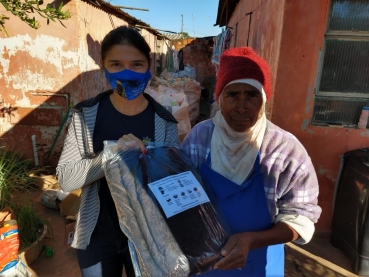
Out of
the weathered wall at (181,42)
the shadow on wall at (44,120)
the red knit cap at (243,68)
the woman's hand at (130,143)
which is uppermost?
the weathered wall at (181,42)

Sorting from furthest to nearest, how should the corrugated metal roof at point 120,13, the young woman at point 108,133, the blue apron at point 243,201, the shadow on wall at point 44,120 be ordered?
the corrugated metal roof at point 120,13, the shadow on wall at point 44,120, the young woman at point 108,133, the blue apron at point 243,201

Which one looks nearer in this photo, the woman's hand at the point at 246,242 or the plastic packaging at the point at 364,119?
the woman's hand at the point at 246,242

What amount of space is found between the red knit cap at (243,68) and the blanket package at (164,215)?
1.50 ft

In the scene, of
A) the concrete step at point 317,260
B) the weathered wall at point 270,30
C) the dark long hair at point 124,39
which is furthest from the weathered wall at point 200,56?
the dark long hair at point 124,39

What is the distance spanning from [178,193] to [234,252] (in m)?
0.29

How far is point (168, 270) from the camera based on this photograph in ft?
2.81

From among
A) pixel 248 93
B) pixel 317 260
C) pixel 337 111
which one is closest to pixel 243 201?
pixel 248 93

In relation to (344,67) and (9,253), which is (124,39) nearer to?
(9,253)

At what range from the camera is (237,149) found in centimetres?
114

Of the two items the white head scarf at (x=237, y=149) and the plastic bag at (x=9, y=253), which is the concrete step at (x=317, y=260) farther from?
the plastic bag at (x=9, y=253)

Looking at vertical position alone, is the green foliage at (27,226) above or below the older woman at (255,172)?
below

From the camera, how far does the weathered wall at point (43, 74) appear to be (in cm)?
401

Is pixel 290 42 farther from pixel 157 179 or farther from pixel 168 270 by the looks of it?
pixel 168 270

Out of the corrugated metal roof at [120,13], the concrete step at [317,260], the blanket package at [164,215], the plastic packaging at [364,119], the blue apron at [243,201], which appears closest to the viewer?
the blanket package at [164,215]
